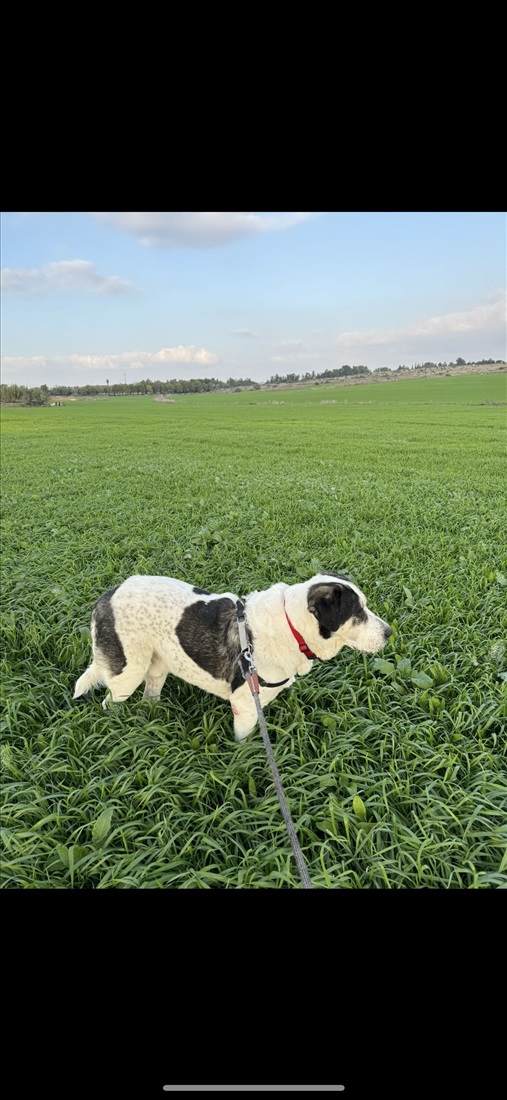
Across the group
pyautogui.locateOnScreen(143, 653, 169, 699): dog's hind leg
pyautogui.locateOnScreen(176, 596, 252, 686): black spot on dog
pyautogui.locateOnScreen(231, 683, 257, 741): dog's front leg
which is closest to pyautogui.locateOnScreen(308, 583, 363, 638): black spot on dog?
pyautogui.locateOnScreen(176, 596, 252, 686): black spot on dog

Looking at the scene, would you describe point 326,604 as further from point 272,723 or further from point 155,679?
point 155,679

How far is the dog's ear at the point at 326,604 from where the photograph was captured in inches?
77.2

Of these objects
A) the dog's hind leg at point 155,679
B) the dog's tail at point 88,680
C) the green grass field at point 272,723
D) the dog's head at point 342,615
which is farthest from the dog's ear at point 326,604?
the dog's tail at point 88,680

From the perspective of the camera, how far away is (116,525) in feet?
17.7

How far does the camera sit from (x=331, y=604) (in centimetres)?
197

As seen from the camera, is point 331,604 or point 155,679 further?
point 155,679

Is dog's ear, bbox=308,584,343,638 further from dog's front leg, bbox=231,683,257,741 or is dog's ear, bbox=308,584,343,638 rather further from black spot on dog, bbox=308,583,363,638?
dog's front leg, bbox=231,683,257,741

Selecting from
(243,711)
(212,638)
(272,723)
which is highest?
(212,638)

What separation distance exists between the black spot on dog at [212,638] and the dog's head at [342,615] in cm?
39

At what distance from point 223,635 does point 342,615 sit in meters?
0.59

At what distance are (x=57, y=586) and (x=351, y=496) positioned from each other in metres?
4.32

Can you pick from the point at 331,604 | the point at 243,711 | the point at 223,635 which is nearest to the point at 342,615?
the point at 331,604
